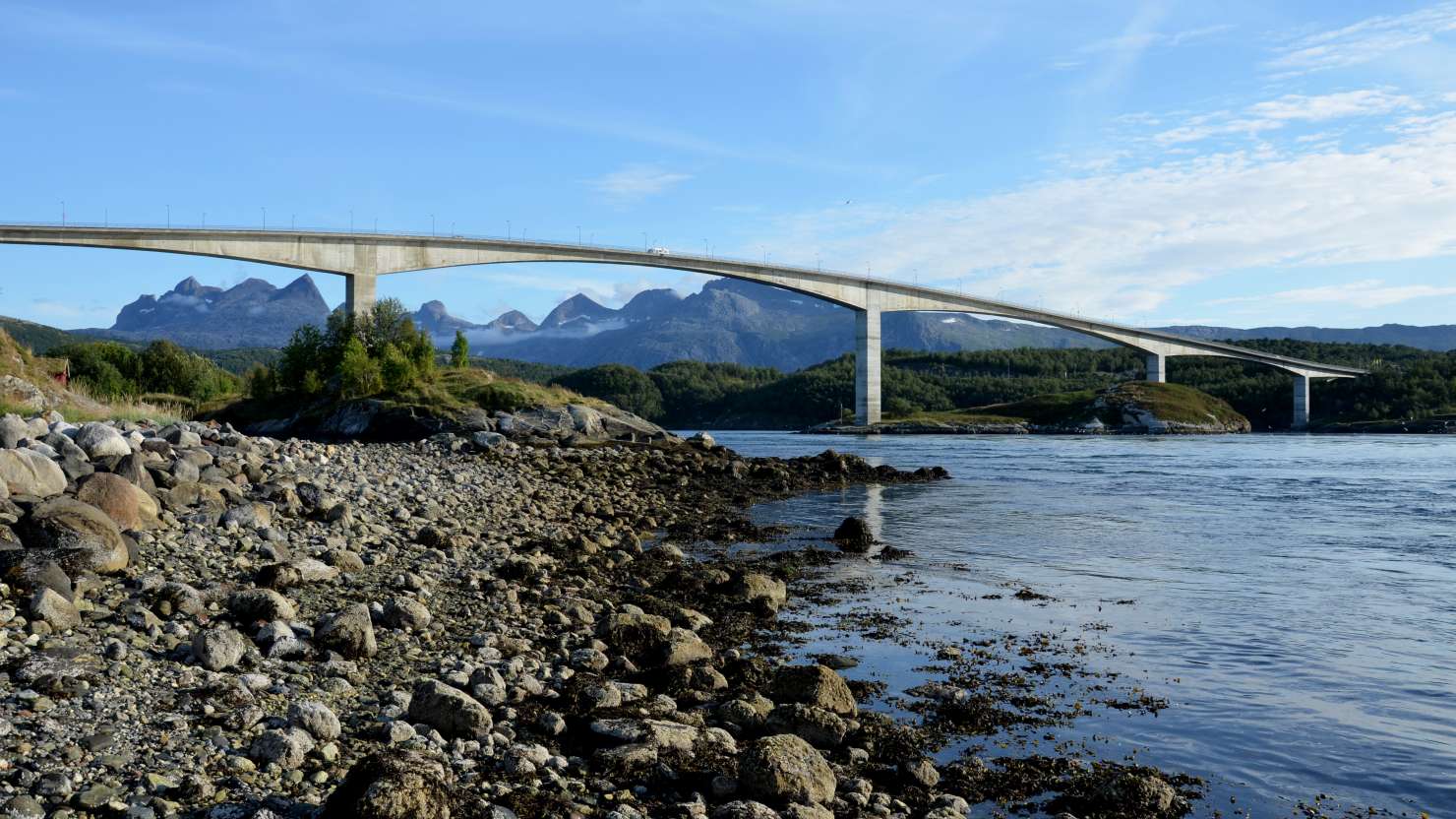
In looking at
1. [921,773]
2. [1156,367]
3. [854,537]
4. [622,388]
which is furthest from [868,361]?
[921,773]

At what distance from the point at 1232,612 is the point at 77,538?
13574 mm

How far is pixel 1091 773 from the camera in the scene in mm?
6891

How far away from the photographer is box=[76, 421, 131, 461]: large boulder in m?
13.9

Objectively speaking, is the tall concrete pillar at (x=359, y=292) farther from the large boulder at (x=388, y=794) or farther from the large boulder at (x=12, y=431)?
the large boulder at (x=388, y=794)

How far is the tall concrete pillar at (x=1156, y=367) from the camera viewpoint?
142 meters

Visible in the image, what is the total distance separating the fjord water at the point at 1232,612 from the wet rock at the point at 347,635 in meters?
4.68

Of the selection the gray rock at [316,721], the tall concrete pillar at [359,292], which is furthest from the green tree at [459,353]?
the gray rock at [316,721]

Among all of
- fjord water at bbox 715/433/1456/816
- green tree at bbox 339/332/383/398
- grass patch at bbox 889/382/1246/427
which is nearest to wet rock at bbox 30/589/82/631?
fjord water at bbox 715/433/1456/816

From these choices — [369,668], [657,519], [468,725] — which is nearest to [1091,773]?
[468,725]

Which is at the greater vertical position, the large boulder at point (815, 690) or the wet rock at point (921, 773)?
the large boulder at point (815, 690)

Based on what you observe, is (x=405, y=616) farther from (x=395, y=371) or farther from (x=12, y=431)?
(x=395, y=371)

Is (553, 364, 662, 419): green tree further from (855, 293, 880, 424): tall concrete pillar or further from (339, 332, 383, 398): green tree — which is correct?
(339, 332, 383, 398): green tree

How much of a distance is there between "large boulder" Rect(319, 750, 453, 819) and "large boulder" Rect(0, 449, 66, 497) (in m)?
8.01

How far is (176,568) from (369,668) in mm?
3204
